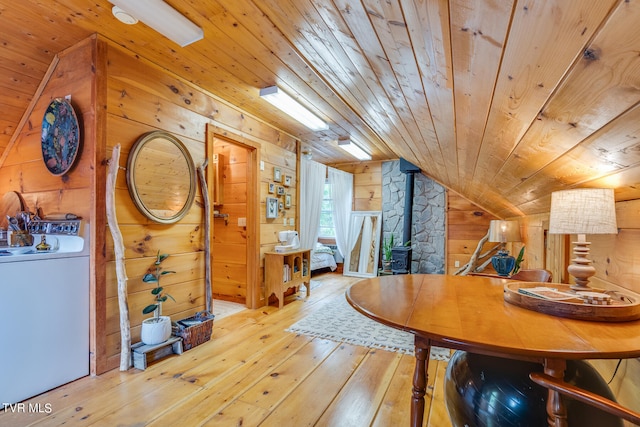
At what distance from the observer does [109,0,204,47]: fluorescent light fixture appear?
1.65m

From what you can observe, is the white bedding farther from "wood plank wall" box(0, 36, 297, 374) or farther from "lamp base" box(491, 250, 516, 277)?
"lamp base" box(491, 250, 516, 277)

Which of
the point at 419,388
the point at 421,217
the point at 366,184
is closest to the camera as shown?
the point at 419,388

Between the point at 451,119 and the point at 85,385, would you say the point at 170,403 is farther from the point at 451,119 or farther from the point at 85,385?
the point at 451,119

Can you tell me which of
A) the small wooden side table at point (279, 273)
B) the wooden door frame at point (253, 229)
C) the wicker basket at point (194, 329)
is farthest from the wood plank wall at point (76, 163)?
the small wooden side table at point (279, 273)

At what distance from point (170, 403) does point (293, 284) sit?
91.8 inches

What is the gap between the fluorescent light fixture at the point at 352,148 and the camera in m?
4.47

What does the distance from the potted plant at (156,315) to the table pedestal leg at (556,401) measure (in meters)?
2.47

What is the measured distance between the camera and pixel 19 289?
74.8 inches

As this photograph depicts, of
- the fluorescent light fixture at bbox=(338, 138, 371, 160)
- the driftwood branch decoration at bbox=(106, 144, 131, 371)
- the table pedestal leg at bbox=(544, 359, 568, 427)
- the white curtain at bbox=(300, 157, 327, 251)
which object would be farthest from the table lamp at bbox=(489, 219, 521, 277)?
the driftwood branch decoration at bbox=(106, 144, 131, 371)

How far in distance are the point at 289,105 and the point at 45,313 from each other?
2550 mm

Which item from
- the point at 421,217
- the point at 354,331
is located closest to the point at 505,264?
the point at 354,331

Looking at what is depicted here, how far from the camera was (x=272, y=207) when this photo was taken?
402cm

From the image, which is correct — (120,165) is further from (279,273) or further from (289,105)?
(279,273)

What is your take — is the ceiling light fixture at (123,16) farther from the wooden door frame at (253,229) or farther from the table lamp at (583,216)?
the table lamp at (583,216)
